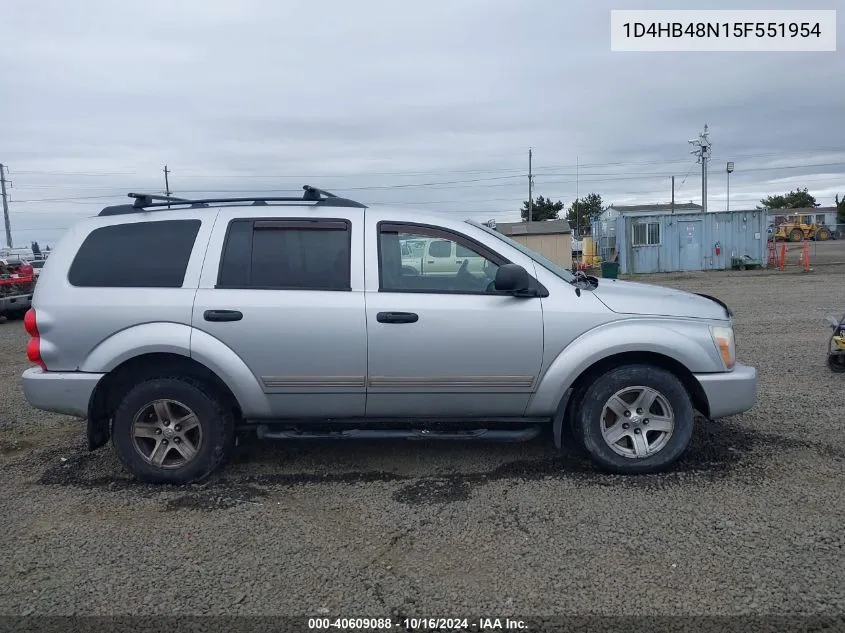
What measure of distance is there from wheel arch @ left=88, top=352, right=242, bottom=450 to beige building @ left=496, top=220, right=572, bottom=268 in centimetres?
2431

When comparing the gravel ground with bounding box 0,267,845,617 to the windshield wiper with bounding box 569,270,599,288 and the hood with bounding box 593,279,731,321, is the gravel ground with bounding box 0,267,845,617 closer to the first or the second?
the hood with bounding box 593,279,731,321

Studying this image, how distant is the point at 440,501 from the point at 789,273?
79.1 feet

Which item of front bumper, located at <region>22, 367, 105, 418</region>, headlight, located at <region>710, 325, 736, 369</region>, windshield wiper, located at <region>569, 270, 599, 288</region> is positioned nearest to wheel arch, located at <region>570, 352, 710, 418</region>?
headlight, located at <region>710, 325, 736, 369</region>

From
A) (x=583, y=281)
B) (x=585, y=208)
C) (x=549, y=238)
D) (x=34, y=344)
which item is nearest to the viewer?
(x=34, y=344)

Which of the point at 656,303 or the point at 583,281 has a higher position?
the point at 583,281

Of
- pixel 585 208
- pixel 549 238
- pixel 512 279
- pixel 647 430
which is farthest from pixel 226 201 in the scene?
pixel 585 208

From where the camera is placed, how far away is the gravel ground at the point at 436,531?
3359 millimetres

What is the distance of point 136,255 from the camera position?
15.9 feet

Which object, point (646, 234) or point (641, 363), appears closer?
point (641, 363)

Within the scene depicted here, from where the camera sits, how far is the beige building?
94.4 ft

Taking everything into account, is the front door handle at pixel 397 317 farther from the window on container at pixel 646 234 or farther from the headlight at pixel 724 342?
the window on container at pixel 646 234

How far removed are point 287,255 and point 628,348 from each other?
2.33 meters

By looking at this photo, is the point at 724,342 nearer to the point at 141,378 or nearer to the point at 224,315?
the point at 224,315

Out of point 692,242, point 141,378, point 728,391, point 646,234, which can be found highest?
point 646,234
